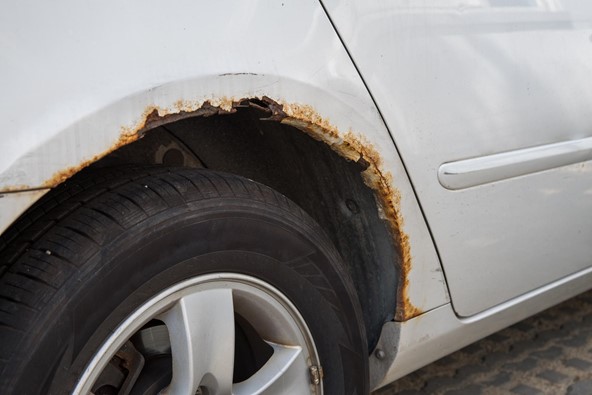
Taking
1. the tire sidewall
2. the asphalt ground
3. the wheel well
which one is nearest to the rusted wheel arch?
the wheel well

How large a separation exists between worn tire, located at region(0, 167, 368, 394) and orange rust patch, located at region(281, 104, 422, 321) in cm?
16

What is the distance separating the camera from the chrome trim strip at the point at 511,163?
5.66ft

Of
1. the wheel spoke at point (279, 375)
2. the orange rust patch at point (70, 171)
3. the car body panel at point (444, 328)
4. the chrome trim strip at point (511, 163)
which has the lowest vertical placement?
the wheel spoke at point (279, 375)

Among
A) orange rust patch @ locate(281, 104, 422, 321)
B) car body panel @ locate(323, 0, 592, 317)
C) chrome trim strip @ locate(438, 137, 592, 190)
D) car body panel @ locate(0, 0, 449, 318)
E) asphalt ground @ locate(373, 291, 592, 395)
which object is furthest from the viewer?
asphalt ground @ locate(373, 291, 592, 395)

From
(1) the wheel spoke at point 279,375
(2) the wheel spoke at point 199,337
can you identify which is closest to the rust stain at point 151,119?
(2) the wheel spoke at point 199,337

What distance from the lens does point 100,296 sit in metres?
1.18

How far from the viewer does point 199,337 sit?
1322 mm

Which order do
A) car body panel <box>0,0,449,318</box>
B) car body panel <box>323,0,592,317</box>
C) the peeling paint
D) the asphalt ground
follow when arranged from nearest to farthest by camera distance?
car body panel <box>0,0,449,318</box>
the peeling paint
car body panel <box>323,0,592,317</box>
the asphalt ground

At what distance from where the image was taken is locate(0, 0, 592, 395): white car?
1.14 m

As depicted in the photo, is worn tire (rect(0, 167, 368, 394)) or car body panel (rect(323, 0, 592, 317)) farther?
car body panel (rect(323, 0, 592, 317))

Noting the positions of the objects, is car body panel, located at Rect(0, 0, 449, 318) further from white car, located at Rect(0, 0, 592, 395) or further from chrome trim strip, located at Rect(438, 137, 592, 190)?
chrome trim strip, located at Rect(438, 137, 592, 190)

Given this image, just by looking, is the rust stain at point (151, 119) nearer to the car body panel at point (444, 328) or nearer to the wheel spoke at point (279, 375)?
the wheel spoke at point (279, 375)

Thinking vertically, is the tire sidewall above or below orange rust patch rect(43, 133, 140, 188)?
below

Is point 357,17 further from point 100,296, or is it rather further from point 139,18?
point 100,296
